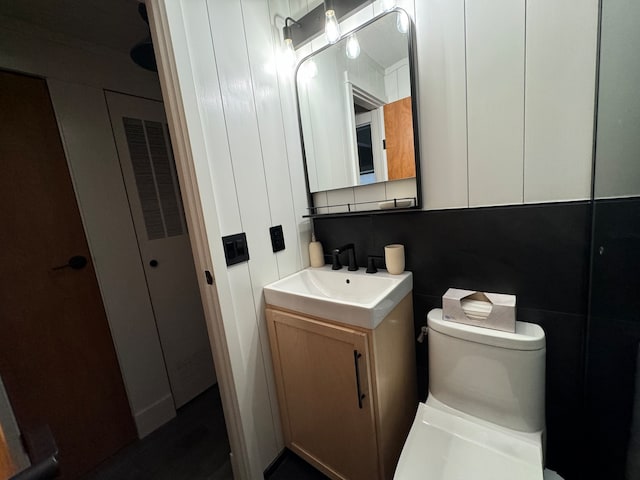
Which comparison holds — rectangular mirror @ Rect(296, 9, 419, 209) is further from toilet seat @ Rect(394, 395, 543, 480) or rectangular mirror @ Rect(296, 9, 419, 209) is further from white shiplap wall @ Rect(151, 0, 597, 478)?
toilet seat @ Rect(394, 395, 543, 480)

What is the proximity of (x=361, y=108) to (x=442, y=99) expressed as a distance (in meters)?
0.36

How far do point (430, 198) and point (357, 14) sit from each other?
0.87 metres

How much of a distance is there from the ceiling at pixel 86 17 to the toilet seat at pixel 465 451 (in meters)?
2.14

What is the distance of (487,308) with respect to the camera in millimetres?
935

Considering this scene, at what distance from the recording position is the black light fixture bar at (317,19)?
1.12m

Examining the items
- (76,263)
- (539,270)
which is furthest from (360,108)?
(76,263)

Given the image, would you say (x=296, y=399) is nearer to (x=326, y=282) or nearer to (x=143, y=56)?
(x=326, y=282)

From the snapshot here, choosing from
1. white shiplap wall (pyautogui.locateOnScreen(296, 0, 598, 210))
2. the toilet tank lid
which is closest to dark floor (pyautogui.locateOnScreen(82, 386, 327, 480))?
the toilet tank lid

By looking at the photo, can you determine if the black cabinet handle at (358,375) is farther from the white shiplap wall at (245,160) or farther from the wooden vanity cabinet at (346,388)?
the white shiplap wall at (245,160)

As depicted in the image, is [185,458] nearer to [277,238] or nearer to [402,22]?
[277,238]

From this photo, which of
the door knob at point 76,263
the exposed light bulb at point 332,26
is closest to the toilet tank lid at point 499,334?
the exposed light bulb at point 332,26

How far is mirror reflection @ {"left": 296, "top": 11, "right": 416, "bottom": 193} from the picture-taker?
1.08 metres

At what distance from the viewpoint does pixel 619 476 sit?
2.55 ft

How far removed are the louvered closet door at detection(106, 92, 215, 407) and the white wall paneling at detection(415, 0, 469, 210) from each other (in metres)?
1.55
